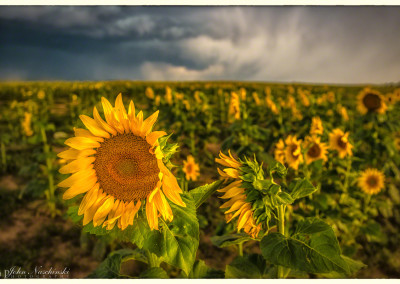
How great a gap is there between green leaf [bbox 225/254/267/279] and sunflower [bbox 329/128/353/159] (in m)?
2.14

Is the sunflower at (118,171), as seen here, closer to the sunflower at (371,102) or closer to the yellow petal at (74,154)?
the yellow petal at (74,154)

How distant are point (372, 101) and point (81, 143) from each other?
4.02 m

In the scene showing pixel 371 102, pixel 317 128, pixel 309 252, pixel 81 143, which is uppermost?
pixel 371 102

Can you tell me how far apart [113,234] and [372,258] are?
3399mm

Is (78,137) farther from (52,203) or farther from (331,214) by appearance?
(52,203)

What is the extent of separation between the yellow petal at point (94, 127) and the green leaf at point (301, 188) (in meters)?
0.61

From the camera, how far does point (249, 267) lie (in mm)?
1452

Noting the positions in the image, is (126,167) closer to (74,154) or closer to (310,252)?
(74,154)

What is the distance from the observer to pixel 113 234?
940 millimetres

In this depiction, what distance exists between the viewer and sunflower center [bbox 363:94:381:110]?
412cm

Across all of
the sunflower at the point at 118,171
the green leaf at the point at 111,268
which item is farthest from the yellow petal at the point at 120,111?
the green leaf at the point at 111,268

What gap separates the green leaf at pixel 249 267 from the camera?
4.53 feet

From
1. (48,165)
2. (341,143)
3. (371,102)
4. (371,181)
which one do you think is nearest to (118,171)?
(341,143)

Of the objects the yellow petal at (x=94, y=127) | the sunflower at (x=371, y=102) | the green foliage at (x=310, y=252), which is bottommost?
the green foliage at (x=310, y=252)
